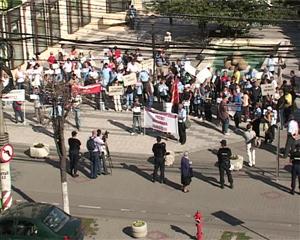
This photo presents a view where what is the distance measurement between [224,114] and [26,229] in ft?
35.1

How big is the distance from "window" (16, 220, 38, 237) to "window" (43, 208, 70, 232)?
1.02ft

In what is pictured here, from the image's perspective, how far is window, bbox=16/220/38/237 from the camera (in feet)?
53.2

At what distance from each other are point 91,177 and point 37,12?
16439mm

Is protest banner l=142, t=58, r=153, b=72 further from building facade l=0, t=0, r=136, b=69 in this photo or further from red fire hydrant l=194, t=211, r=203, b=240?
red fire hydrant l=194, t=211, r=203, b=240

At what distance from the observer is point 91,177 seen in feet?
72.0

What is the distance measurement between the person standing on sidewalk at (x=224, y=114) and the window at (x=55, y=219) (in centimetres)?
951

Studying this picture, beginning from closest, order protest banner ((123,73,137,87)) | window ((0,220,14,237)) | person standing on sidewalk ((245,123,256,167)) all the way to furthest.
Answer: window ((0,220,14,237)), person standing on sidewalk ((245,123,256,167)), protest banner ((123,73,137,87))

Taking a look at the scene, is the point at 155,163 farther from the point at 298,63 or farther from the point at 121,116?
the point at 298,63

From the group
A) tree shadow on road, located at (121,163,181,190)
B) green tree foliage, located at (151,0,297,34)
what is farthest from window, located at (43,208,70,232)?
green tree foliage, located at (151,0,297,34)

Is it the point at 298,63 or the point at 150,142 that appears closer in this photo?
the point at 150,142

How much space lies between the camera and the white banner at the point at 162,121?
24484 mm

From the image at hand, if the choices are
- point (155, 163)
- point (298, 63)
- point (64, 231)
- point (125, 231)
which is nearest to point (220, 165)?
point (155, 163)

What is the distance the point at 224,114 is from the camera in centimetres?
2511

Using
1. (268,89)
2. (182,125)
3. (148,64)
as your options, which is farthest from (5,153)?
(148,64)
